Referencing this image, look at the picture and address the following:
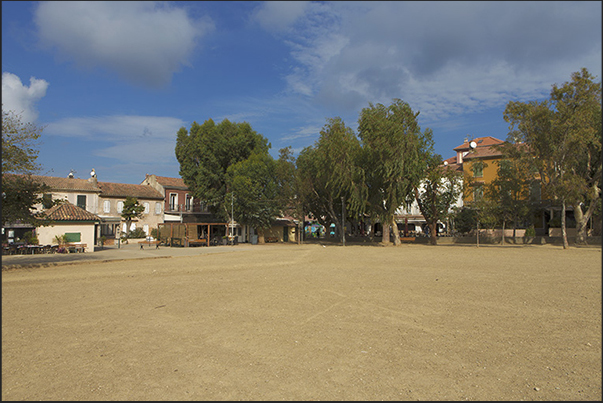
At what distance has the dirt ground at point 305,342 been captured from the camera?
4.95 meters

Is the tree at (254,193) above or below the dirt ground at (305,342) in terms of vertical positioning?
above

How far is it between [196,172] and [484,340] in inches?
1782

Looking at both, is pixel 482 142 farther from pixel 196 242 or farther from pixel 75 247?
pixel 75 247

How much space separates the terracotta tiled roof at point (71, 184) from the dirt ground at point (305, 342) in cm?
3638

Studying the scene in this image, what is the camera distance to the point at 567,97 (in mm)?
29438

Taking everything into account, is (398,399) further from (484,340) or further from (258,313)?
(258,313)

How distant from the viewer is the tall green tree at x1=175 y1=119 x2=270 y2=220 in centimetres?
4775

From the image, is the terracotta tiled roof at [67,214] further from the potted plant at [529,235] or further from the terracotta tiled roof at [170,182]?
the potted plant at [529,235]

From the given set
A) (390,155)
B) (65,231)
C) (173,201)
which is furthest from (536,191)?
(65,231)

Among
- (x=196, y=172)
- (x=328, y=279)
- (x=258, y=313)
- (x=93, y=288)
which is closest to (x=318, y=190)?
(x=196, y=172)

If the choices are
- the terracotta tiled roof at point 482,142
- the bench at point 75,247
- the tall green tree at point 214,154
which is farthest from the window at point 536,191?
the bench at point 75,247

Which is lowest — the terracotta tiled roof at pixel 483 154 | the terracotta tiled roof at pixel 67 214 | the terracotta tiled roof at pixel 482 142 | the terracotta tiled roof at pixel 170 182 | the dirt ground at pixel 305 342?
the dirt ground at pixel 305 342

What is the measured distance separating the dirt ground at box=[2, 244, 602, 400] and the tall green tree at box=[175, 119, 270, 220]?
116 ft

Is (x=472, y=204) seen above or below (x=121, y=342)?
above
